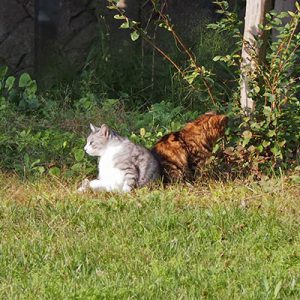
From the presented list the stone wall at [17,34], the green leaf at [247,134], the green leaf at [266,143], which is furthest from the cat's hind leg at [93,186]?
the stone wall at [17,34]

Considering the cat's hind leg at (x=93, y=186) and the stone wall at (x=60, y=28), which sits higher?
the stone wall at (x=60, y=28)

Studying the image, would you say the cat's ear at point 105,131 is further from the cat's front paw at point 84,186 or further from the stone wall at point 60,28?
the stone wall at point 60,28

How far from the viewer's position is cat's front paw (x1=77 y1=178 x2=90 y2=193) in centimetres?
727

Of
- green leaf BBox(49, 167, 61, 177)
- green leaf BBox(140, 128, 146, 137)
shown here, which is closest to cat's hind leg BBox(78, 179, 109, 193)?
green leaf BBox(49, 167, 61, 177)

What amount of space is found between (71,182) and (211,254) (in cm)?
206

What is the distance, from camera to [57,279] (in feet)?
17.7

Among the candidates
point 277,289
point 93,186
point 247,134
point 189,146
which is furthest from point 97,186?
point 277,289

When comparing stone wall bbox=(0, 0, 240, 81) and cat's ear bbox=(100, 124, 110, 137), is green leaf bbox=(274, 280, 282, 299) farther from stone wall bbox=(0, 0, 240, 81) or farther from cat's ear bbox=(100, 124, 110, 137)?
stone wall bbox=(0, 0, 240, 81)

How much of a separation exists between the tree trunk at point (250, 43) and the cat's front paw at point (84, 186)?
A: 58.0 inches

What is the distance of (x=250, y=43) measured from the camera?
25.3ft

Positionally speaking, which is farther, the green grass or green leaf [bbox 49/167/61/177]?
green leaf [bbox 49/167/61/177]

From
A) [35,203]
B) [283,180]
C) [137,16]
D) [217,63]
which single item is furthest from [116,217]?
[137,16]

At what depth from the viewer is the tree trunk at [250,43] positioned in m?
7.58

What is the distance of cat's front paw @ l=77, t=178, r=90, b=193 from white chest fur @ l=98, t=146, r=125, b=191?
0.40ft
